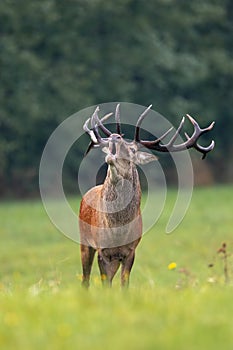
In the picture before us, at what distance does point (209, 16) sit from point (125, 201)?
34.7 meters

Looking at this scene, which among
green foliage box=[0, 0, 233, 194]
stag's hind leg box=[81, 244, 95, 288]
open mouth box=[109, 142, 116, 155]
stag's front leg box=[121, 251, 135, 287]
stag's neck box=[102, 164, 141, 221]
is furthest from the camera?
green foliage box=[0, 0, 233, 194]

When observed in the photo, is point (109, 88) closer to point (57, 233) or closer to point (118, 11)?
point (118, 11)

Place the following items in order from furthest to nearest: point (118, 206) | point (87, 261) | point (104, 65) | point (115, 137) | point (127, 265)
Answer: point (104, 65)
point (87, 261)
point (118, 206)
point (115, 137)
point (127, 265)

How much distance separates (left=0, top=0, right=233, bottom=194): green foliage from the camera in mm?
39188

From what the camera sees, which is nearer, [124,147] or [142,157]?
[124,147]

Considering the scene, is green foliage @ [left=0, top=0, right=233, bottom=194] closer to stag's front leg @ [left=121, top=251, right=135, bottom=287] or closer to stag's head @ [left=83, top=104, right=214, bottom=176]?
stag's head @ [left=83, top=104, right=214, bottom=176]

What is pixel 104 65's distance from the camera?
4241cm

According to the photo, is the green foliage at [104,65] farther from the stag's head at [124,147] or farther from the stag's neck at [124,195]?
the stag's neck at [124,195]

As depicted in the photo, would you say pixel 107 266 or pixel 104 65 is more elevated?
pixel 104 65

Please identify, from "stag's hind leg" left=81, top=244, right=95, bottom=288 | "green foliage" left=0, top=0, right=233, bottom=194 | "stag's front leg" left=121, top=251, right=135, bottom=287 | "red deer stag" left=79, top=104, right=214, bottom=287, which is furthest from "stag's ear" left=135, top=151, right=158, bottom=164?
"green foliage" left=0, top=0, right=233, bottom=194

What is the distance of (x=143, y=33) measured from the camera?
42.8 metres

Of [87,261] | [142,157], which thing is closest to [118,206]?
[142,157]

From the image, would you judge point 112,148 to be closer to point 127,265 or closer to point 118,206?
point 118,206

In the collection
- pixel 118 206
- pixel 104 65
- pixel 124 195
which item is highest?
pixel 104 65
